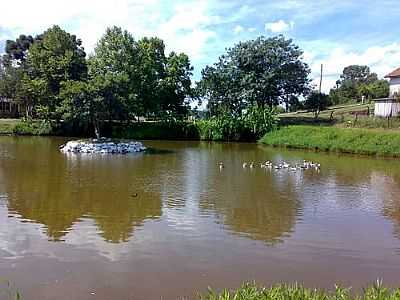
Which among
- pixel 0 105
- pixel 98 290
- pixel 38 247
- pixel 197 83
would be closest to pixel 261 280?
pixel 98 290

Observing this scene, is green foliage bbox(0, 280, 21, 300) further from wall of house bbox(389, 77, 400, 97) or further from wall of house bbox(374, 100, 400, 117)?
wall of house bbox(389, 77, 400, 97)

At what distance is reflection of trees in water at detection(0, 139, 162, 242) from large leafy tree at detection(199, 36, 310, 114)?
90.2ft

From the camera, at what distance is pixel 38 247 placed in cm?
1080

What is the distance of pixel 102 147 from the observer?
113 feet

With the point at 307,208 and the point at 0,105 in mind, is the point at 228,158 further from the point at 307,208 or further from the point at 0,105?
the point at 0,105

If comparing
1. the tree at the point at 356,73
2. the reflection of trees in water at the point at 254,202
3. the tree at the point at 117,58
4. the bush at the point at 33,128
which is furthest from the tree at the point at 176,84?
the tree at the point at 356,73

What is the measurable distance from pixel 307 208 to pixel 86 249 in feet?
26.5

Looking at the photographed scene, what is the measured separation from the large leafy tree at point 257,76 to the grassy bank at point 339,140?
848cm

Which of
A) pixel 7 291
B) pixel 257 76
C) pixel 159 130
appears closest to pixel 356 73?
pixel 257 76

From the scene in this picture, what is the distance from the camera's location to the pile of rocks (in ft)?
112

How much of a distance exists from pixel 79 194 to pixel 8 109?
2297 inches

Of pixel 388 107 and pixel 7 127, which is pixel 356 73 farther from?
pixel 7 127

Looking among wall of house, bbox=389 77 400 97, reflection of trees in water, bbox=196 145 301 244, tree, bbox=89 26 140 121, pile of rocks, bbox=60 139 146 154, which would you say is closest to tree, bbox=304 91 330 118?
wall of house, bbox=389 77 400 97

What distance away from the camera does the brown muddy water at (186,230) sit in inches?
355
